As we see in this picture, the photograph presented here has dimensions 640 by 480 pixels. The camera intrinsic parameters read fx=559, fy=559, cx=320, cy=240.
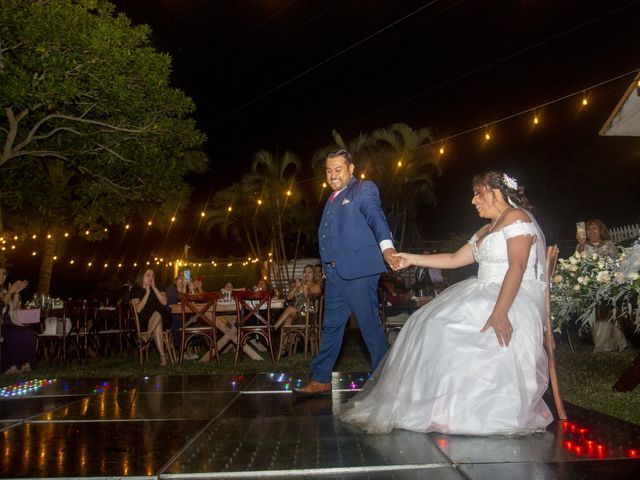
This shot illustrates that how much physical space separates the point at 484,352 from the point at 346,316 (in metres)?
1.53

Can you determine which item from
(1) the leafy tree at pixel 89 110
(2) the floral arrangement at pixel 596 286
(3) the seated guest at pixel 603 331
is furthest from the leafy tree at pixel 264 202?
(2) the floral arrangement at pixel 596 286

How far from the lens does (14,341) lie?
840 cm

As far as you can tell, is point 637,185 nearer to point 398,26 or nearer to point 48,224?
point 398,26

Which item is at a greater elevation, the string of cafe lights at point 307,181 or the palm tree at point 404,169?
the palm tree at point 404,169


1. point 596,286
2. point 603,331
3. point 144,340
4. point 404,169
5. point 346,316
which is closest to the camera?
point 346,316

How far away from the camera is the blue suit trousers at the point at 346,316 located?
4492mm

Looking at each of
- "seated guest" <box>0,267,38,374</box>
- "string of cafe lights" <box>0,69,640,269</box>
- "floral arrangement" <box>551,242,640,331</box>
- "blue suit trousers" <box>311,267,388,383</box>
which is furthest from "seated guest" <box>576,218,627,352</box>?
"seated guest" <box>0,267,38,374</box>

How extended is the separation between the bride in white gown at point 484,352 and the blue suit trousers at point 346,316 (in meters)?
0.55

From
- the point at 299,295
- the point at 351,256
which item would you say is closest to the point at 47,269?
the point at 299,295

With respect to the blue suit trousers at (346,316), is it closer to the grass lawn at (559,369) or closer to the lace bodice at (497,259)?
the lace bodice at (497,259)

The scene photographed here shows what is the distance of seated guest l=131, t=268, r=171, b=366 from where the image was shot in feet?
27.7

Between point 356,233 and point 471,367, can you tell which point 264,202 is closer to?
point 356,233

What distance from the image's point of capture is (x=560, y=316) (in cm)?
561

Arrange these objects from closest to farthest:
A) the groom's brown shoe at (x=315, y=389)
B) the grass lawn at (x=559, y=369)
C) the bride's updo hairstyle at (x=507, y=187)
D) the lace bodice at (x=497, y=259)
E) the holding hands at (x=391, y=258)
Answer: the lace bodice at (x=497, y=259) < the bride's updo hairstyle at (x=507, y=187) < the holding hands at (x=391, y=258) < the grass lawn at (x=559, y=369) < the groom's brown shoe at (x=315, y=389)
